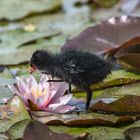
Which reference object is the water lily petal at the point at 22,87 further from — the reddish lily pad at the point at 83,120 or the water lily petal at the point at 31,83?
the reddish lily pad at the point at 83,120

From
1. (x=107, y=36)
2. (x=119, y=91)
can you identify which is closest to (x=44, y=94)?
(x=119, y=91)

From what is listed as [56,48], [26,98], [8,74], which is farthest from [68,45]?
[26,98]

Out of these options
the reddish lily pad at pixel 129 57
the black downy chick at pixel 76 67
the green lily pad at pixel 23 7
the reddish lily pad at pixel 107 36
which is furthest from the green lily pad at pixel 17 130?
the green lily pad at pixel 23 7

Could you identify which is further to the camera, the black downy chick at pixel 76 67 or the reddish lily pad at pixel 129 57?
the reddish lily pad at pixel 129 57

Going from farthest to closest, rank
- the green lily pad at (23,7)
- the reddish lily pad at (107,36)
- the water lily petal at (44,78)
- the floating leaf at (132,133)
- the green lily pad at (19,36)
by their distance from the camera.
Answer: the green lily pad at (23,7) < the green lily pad at (19,36) < the reddish lily pad at (107,36) < the water lily petal at (44,78) < the floating leaf at (132,133)

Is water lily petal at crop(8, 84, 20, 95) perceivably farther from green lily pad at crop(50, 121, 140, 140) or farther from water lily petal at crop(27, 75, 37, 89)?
green lily pad at crop(50, 121, 140, 140)

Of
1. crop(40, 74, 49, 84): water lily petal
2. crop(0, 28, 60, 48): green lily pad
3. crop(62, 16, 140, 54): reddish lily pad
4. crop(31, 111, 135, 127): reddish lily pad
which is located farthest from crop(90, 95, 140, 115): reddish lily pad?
crop(0, 28, 60, 48): green lily pad

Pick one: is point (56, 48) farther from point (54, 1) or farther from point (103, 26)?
point (54, 1)

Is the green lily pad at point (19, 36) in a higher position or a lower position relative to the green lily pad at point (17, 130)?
lower
